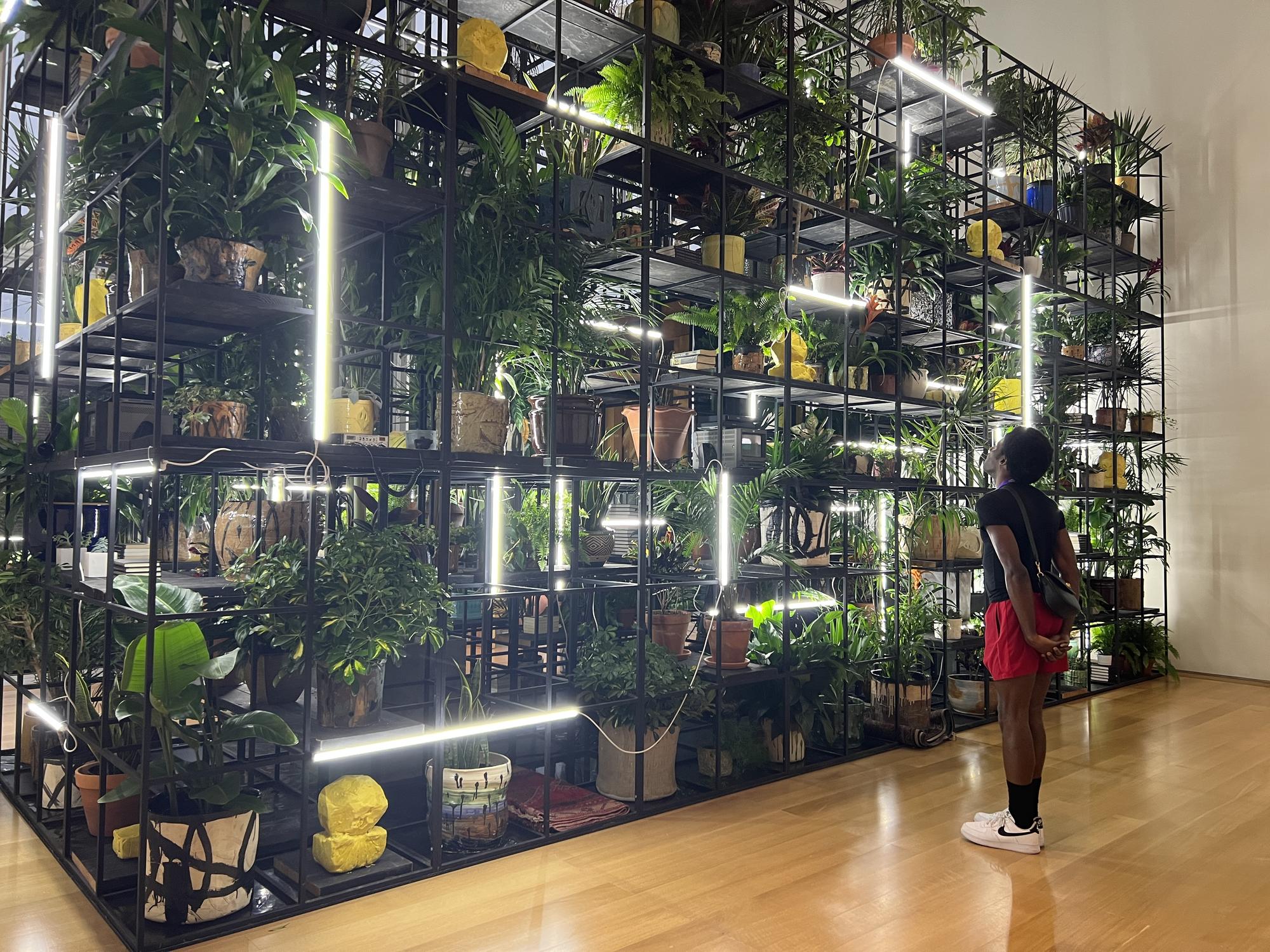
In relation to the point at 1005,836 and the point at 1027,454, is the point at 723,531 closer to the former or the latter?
the point at 1027,454

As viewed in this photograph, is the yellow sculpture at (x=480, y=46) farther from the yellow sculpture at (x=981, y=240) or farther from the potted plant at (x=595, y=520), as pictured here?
the yellow sculpture at (x=981, y=240)

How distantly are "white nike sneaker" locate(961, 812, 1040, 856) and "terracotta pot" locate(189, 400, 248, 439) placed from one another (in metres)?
3.09

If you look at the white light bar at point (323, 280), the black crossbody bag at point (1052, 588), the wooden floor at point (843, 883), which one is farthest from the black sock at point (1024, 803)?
the white light bar at point (323, 280)

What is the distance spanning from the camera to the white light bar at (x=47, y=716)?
11.2 ft

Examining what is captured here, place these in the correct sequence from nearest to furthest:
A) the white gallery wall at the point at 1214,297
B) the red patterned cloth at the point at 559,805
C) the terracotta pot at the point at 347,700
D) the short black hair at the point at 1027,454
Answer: the terracotta pot at the point at 347,700 → the short black hair at the point at 1027,454 → the red patterned cloth at the point at 559,805 → the white gallery wall at the point at 1214,297

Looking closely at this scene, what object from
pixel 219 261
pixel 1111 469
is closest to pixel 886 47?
pixel 1111 469

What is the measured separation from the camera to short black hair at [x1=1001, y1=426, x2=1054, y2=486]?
3.65 m

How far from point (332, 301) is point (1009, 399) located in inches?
181

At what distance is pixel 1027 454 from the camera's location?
12.0 feet

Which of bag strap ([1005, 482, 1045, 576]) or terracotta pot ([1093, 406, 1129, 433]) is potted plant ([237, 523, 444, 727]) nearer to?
bag strap ([1005, 482, 1045, 576])

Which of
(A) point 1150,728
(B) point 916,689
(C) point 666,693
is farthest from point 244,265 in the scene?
(A) point 1150,728

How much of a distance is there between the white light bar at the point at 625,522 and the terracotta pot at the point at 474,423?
3.41ft

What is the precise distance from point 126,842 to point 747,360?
328 cm

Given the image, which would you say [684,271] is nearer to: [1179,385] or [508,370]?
[508,370]
